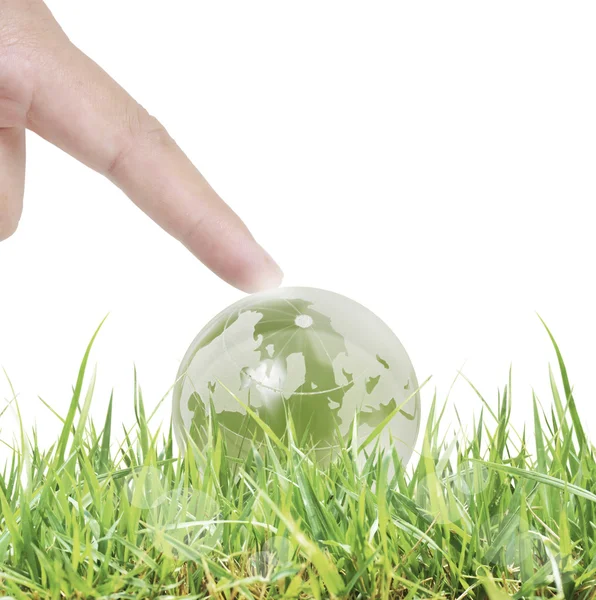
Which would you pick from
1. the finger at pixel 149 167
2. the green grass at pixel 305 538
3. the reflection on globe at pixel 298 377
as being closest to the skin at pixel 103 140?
the finger at pixel 149 167

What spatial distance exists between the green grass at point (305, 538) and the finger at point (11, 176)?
0.76 meters

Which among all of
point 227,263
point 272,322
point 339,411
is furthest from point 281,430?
point 227,263

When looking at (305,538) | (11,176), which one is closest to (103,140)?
(11,176)

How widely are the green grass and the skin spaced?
23.0 inches

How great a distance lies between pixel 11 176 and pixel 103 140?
0.26 m

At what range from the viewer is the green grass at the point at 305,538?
0.90 metres

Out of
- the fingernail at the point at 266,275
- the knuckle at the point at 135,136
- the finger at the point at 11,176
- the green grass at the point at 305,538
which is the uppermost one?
the knuckle at the point at 135,136

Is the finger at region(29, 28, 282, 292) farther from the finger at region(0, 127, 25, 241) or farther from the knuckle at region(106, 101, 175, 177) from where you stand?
the finger at region(0, 127, 25, 241)

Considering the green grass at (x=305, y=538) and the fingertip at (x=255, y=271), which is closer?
the green grass at (x=305, y=538)

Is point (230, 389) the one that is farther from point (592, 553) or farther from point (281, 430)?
point (592, 553)

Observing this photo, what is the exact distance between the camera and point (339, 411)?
1.35 metres

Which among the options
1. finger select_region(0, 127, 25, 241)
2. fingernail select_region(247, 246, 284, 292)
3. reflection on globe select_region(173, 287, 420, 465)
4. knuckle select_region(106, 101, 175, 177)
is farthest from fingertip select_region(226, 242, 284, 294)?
finger select_region(0, 127, 25, 241)

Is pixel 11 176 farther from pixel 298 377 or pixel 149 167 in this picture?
pixel 298 377

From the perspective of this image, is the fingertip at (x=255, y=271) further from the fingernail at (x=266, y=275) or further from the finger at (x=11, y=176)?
the finger at (x=11, y=176)
